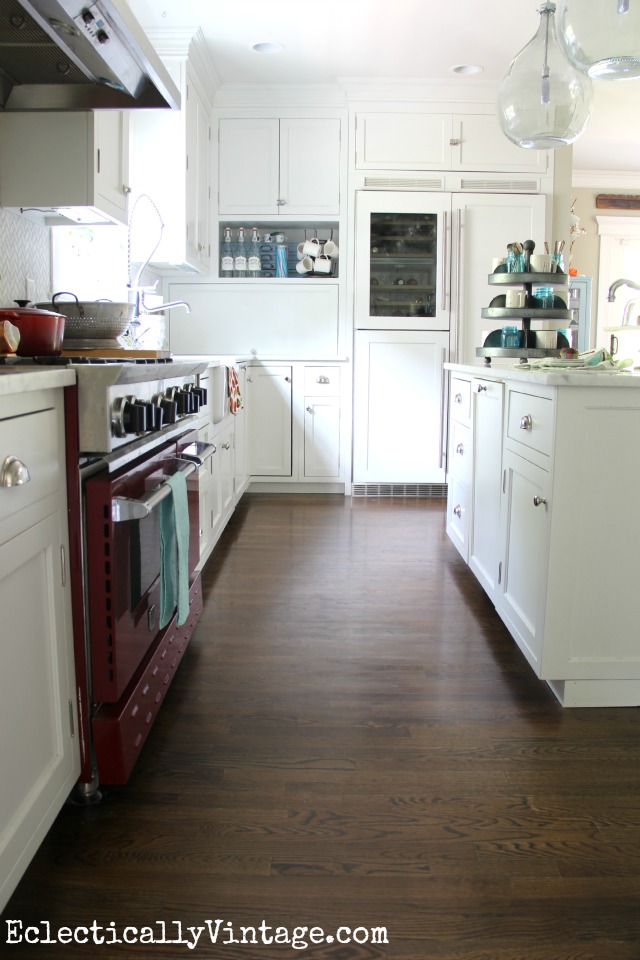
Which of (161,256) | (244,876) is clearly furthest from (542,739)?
(161,256)

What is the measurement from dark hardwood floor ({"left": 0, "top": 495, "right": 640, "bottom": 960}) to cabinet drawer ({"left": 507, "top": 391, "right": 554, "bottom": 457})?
69 cm

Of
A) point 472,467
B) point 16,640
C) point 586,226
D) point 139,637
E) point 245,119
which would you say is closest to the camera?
point 16,640

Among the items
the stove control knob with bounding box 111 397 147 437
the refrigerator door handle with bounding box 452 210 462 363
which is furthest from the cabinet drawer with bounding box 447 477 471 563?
the stove control knob with bounding box 111 397 147 437

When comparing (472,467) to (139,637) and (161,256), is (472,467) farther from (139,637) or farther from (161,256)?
(161,256)

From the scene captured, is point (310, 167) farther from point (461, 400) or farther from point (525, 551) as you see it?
point (525, 551)

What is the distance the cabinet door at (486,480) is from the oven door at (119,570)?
1.32 m

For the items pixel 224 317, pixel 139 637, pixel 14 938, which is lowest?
pixel 14 938

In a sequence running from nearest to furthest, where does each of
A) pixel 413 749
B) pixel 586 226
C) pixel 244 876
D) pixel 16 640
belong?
1. pixel 16 640
2. pixel 244 876
3. pixel 413 749
4. pixel 586 226

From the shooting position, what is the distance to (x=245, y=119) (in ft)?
16.8

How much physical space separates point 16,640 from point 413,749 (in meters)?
1.02

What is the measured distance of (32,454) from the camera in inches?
50.6

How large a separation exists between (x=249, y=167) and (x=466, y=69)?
1.46 metres

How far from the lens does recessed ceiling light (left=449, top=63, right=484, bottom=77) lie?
4773 millimetres

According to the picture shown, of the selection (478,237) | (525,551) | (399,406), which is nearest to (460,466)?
(525,551)
